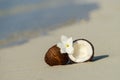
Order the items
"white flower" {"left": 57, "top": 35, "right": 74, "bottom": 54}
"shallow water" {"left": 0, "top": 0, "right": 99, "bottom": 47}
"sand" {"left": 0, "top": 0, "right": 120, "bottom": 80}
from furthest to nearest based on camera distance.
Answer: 1. "shallow water" {"left": 0, "top": 0, "right": 99, "bottom": 47}
2. "white flower" {"left": 57, "top": 35, "right": 74, "bottom": 54}
3. "sand" {"left": 0, "top": 0, "right": 120, "bottom": 80}

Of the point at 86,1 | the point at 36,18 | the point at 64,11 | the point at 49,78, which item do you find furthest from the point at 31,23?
the point at 49,78

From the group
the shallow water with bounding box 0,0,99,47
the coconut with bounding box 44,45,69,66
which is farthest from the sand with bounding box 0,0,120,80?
the shallow water with bounding box 0,0,99,47

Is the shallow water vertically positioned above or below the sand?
above

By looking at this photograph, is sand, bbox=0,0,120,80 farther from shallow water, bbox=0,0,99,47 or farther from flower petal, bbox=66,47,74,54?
shallow water, bbox=0,0,99,47

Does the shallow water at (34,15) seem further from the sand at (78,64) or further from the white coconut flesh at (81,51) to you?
the white coconut flesh at (81,51)

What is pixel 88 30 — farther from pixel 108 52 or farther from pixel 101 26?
pixel 108 52

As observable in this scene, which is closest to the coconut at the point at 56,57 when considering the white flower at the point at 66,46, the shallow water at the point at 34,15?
the white flower at the point at 66,46
